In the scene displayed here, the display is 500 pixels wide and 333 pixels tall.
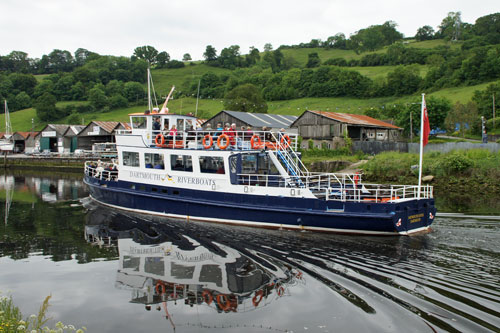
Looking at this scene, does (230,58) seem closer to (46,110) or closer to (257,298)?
(46,110)

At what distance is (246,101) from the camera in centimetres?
6519

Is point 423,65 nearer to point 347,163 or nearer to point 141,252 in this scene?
point 347,163

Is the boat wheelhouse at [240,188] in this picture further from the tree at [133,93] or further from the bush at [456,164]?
the tree at [133,93]

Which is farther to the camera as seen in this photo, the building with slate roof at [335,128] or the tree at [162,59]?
the tree at [162,59]

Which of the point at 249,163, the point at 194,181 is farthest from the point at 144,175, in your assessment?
the point at 249,163

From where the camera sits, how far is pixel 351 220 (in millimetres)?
16031

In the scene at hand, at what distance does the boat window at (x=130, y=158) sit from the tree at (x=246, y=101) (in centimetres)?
4320

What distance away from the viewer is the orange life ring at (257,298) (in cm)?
1004

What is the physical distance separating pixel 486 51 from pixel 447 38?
56.8 meters

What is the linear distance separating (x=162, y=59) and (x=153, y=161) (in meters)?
127

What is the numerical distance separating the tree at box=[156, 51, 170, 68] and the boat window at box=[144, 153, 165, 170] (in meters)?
125

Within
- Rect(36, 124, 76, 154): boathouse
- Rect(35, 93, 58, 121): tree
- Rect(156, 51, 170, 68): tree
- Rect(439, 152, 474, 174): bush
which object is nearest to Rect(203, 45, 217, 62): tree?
Rect(156, 51, 170, 68): tree

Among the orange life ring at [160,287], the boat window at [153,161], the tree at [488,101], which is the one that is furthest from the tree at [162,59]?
the orange life ring at [160,287]

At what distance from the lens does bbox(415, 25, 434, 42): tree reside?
138875mm
